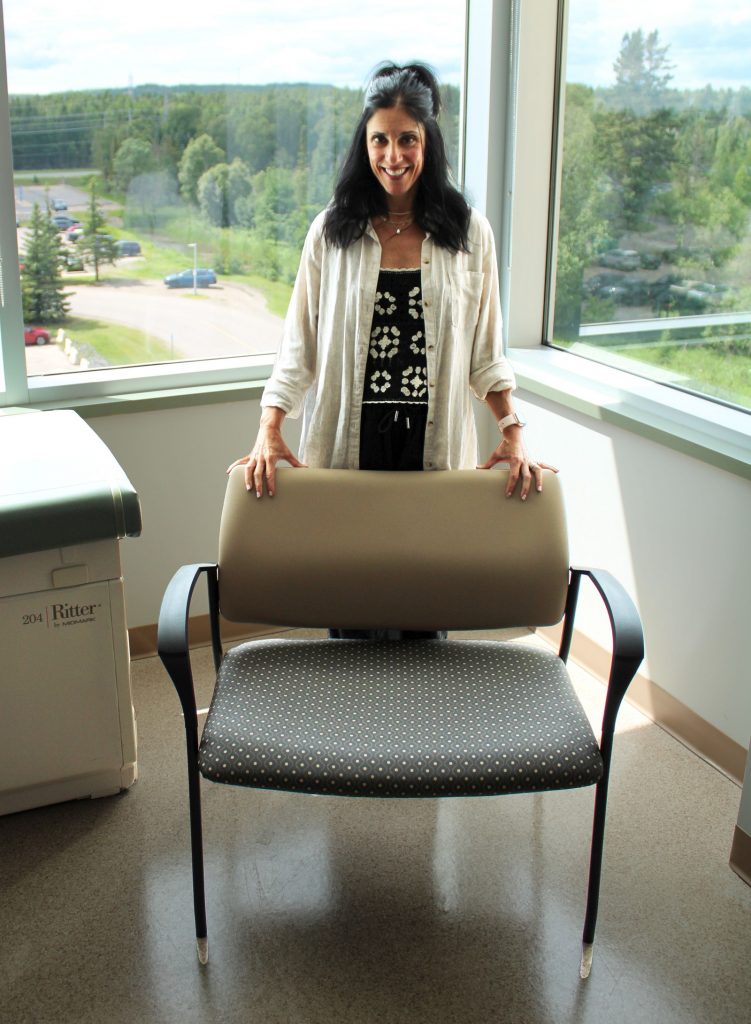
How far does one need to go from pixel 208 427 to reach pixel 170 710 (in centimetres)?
79

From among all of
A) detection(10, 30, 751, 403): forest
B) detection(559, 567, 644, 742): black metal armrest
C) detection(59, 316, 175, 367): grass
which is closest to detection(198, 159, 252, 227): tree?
detection(10, 30, 751, 403): forest

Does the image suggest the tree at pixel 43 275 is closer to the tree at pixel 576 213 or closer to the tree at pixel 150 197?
the tree at pixel 150 197

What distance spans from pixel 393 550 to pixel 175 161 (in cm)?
141

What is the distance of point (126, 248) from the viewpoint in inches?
116

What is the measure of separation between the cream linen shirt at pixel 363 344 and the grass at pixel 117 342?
85cm

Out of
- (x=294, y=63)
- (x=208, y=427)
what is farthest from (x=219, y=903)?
(x=294, y=63)

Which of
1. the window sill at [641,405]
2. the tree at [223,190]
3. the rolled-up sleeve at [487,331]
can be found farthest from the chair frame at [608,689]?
the tree at [223,190]

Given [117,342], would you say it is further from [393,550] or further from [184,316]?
[393,550]

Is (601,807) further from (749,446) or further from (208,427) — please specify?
(208,427)

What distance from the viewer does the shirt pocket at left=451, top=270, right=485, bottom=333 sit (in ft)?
7.22

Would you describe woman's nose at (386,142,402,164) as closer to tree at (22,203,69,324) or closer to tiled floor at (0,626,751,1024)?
tree at (22,203,69,324)

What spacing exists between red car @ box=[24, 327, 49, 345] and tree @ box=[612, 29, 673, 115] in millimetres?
1666

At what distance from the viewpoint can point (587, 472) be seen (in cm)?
294

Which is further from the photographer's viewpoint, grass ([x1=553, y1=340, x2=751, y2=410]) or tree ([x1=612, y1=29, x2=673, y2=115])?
tree ([x1=612, y1=29, x2=673, y2=115])
